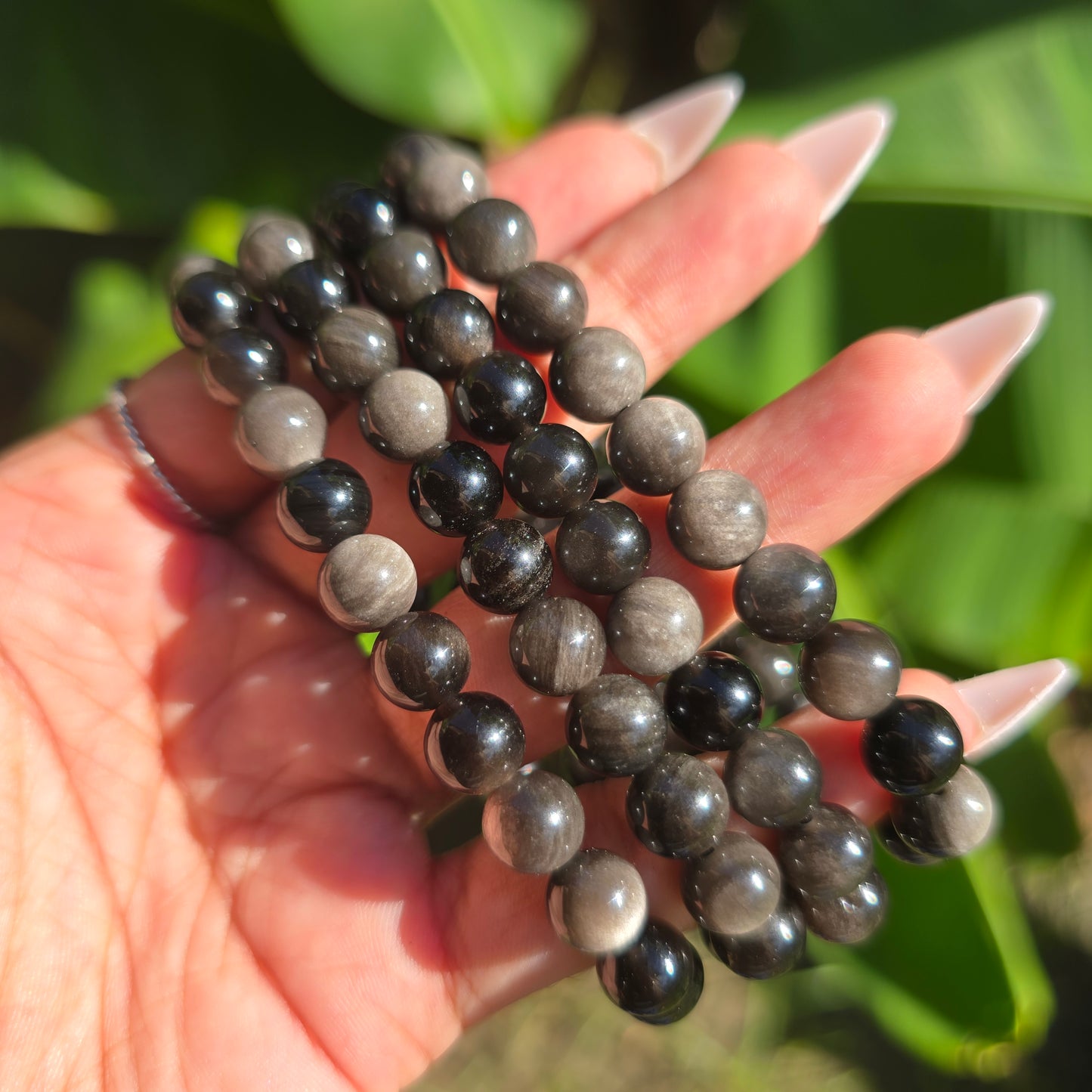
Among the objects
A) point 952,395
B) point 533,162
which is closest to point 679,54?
point 533,162

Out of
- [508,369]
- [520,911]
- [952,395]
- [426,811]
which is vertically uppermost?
[508,369]

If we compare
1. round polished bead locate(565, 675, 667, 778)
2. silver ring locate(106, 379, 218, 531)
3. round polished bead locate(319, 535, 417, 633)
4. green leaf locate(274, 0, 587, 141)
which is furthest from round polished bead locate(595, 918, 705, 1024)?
green leaf locate(274, 0, 587, 141)

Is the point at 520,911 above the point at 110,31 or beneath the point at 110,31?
beneath

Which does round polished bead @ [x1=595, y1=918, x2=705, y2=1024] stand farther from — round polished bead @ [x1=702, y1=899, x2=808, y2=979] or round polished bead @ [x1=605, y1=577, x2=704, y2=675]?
round polished bead @ [x1=605, y1=577, x2=704, y2=675]

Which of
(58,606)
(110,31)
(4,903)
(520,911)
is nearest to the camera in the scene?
(4,903)

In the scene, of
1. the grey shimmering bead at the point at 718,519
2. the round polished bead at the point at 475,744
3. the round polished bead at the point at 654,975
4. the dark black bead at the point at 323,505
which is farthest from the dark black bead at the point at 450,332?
the round polished bead at the point at 654,975

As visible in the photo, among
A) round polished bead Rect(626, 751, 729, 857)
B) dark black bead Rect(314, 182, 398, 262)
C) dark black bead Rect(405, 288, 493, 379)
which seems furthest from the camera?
dark black bead Rect(314, 182, 398, 262)

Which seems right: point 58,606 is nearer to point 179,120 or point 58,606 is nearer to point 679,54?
point 179,120
